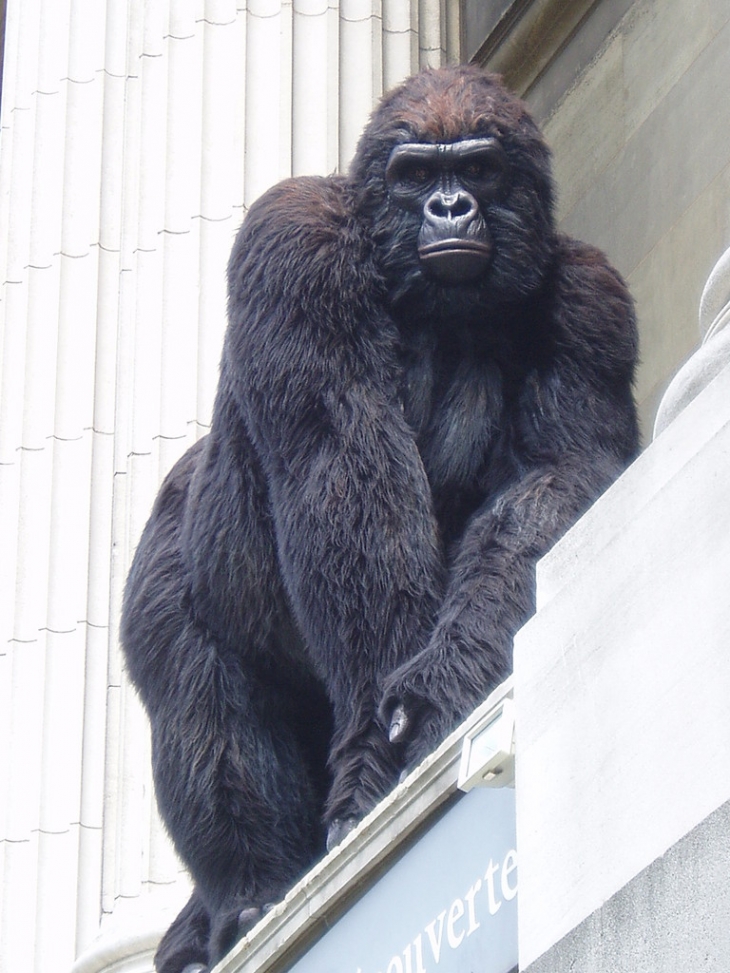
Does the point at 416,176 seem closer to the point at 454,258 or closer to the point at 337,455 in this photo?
the point at 454,258

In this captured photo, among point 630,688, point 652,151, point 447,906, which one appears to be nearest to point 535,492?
point 447,906

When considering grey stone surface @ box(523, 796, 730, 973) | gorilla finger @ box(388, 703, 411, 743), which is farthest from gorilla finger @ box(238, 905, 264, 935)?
grey stone surface @ box(523, 796, 730, 973)

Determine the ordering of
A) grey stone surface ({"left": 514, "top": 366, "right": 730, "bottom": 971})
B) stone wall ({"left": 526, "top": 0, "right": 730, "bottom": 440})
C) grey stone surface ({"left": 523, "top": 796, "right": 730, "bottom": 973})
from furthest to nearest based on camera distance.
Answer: stone wall ({"left": 526, "top": 0, "right": 730, "bottom": 440})
grey stone surface ({"left": 514, "top": 366, "right": 730, "bottom": 971})
grey stone surface ({"left": 523, "top": 796, "right": 730, "bottom": 973})

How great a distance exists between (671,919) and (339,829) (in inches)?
89.3

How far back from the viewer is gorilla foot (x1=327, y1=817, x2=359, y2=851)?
6.52 m

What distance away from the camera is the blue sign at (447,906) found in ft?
17.1

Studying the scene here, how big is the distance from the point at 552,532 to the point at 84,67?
6150 mm

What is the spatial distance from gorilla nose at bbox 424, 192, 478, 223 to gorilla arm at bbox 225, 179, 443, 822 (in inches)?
9.0

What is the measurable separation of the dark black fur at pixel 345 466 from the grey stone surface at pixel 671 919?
2342 mm

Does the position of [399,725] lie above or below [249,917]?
above

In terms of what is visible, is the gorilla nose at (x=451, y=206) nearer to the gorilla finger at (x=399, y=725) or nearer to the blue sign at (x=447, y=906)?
the gorilla finger at (x=399, y=725)

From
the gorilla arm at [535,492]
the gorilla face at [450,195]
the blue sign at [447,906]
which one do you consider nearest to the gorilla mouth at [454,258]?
the gorilla face at [450,195]

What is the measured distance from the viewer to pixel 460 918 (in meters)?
5.37

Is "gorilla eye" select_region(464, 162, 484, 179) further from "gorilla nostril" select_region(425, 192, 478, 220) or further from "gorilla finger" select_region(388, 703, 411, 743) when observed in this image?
"gorilla finger" select_region(388, 703, 411, 743)
